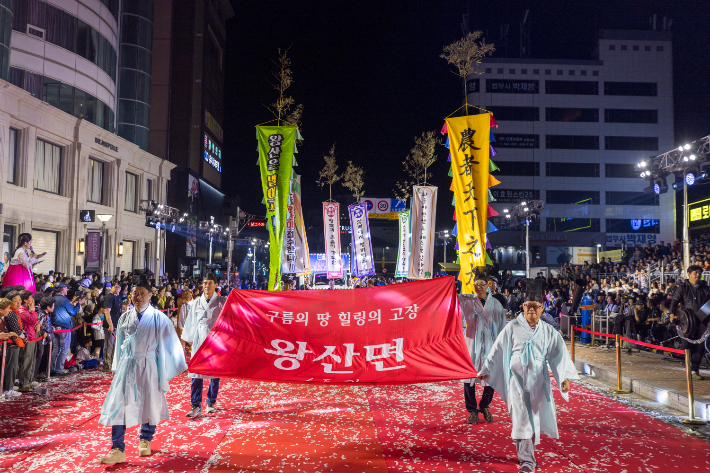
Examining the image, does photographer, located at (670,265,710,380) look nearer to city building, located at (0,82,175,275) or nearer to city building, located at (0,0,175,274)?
city building, located at (0,82,175,275)

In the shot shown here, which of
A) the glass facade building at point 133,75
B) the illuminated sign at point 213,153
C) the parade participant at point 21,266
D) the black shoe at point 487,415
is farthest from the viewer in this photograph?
the illuminated sign at point 213,153

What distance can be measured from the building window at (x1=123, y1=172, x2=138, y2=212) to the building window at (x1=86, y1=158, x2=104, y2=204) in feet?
9.03

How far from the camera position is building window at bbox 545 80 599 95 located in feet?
183

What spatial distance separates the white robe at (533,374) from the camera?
504 centimetres

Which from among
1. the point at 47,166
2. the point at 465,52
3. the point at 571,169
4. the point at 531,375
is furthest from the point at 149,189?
the point at 571,169

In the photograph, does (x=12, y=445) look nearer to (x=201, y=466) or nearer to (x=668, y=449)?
(x=201, y=466)

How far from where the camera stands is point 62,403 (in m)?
7.99

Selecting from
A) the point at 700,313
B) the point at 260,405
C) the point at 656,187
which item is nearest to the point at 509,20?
the point at 656,187

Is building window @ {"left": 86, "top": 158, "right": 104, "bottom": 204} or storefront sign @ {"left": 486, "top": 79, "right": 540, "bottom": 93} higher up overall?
storefront sign @ {"left": 486, "top": 79, "right": 540, "bottom": 93}

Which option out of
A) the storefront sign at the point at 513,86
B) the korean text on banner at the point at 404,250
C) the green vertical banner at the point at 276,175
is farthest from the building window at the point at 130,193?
the storefront sign at the point at 513,86

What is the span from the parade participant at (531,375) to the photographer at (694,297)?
6.14 m

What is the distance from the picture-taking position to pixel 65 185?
2606 centimetres

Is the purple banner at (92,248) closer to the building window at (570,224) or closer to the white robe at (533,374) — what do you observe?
the white robe at (533,374)

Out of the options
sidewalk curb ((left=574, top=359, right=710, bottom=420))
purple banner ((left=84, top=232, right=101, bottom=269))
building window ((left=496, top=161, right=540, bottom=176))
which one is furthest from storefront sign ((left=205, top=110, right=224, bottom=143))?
sidewalk curb ((left=574, top=359, right=710, bottom=420))
